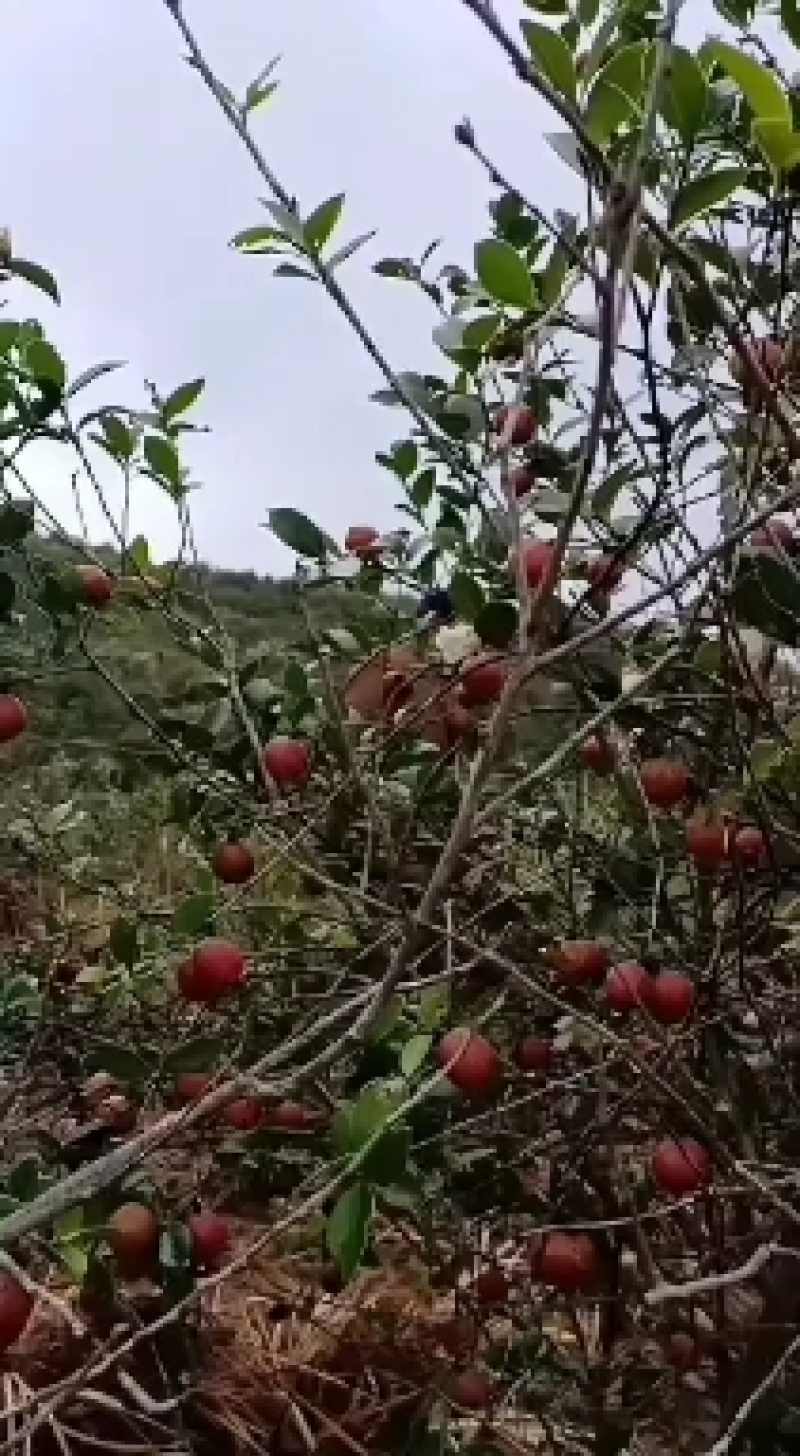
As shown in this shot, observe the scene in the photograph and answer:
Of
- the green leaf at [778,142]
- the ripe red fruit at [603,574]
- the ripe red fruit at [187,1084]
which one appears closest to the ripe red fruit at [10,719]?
the ripe red fruit at [187,1084]

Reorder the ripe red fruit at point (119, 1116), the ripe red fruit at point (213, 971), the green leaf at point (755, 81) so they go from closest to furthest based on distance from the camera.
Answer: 1. the green leaf at point (755, 81)
2. the ripe red fruit at point (213, 971)
3. the ripe red fruit at point (119, 1116)

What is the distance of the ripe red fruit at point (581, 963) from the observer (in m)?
1.74

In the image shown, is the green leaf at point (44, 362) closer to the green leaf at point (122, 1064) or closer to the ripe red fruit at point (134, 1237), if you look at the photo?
the green leaf at point (122, 1064)

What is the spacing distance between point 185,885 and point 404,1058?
93.2 inches

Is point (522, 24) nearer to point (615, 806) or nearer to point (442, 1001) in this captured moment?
point (442, 1001)

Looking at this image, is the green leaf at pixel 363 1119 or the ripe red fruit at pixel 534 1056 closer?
the green leaf at pixel 363 1119

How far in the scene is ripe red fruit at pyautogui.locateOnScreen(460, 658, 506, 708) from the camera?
1.71m

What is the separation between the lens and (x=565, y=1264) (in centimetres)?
174

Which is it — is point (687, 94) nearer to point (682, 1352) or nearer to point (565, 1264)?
point (565, 1264)

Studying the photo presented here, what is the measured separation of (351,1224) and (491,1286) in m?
0.94

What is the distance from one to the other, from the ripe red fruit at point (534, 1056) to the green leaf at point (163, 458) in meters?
0.76

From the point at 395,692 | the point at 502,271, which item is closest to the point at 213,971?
the point at 395,692

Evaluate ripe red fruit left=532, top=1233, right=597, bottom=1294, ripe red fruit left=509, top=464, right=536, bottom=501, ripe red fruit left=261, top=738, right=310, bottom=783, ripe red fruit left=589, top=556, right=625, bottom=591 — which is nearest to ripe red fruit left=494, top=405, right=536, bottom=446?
ripe red fruit left=509, top=464, right=536, bottom=501

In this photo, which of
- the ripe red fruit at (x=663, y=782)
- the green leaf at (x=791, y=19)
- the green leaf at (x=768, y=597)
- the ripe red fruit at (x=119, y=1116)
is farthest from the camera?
the ripe red fruit at (x=119, y=1116)
